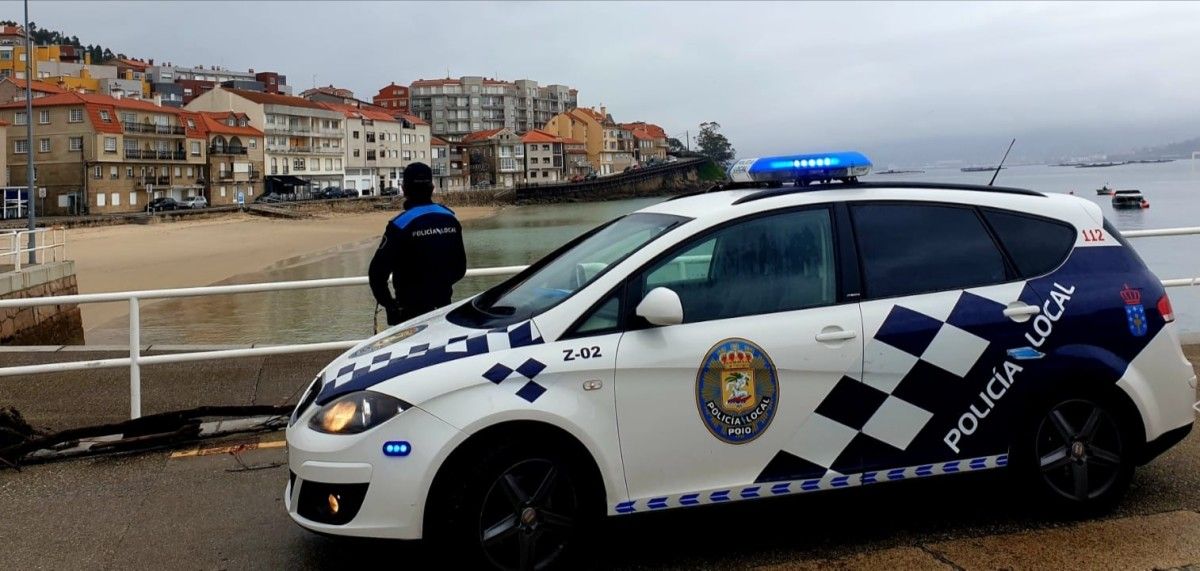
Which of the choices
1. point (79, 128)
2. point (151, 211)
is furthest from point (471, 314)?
point (79, 128)

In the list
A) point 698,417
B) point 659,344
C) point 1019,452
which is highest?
point 659,344

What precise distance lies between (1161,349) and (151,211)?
7998 centimetres

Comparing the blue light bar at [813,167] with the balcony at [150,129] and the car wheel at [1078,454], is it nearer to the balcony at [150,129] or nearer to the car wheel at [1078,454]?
the car wheel at [1078,454]

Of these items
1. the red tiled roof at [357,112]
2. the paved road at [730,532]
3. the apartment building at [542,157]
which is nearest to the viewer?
the paved road at [730,532]

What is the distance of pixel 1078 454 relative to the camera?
435 centimetres

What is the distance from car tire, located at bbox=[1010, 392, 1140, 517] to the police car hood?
7.58 feet

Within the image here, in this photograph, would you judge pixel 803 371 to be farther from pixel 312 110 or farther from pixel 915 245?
pixel 312 110

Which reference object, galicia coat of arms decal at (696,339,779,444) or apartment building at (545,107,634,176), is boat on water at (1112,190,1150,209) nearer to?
galicia coat of arms decal at (696,339,779,444)

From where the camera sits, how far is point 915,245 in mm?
4328

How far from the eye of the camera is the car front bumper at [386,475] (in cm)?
354

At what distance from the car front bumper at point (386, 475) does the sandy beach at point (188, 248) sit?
928 inches

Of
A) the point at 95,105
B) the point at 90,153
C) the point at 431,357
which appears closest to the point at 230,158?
the point at 95,105

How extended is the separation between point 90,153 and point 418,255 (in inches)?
3251

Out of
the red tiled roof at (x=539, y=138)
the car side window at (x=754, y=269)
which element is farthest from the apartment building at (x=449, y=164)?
the car side window at (x=754, y=269)
